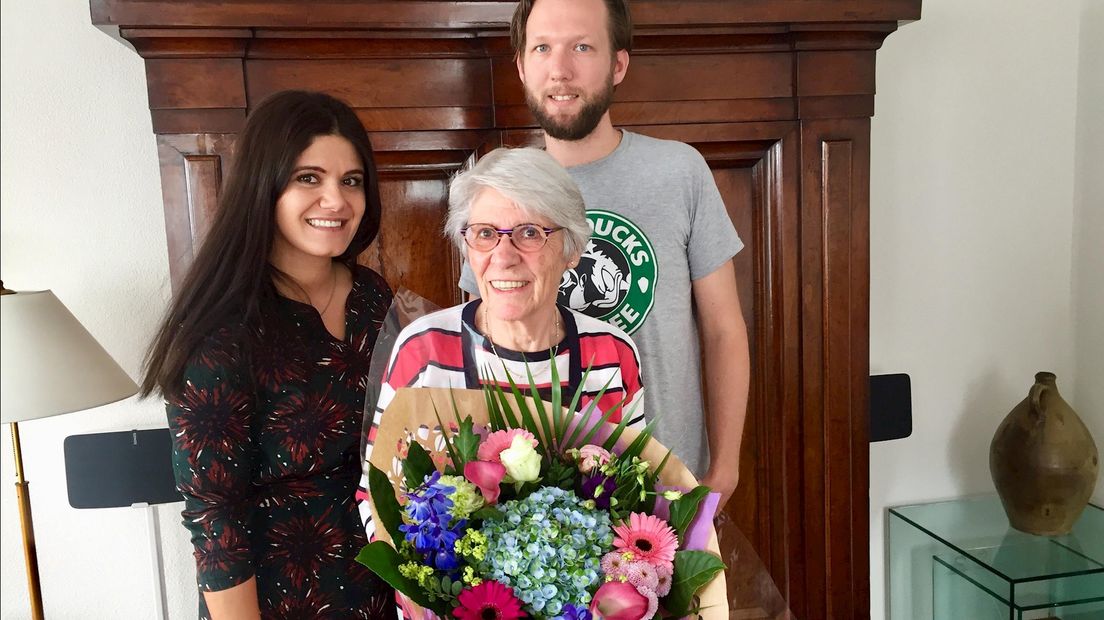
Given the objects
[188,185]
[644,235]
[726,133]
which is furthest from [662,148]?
[188,185]

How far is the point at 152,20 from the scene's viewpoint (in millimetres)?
1649

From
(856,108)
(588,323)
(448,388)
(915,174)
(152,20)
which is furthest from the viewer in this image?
(915,174)

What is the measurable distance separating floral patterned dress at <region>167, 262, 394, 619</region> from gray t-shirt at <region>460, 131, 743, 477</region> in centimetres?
38

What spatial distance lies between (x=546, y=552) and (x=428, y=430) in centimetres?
25

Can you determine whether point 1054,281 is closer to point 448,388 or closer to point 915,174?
point 915,174

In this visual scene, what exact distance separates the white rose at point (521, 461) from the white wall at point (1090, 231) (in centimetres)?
228

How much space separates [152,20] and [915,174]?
2.03m

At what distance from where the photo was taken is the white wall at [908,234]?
1.95 metres

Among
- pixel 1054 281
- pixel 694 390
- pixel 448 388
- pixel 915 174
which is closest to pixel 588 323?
pixel 448 388

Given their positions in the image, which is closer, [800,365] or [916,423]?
[800,365]

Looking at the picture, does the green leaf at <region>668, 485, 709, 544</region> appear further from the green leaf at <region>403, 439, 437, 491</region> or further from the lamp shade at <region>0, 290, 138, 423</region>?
the lamp shade at <region>0, 290, 138, 423</region>

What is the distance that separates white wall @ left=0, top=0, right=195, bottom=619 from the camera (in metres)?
1.92

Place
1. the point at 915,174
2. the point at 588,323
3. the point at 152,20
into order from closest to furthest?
the point at 588,323
the point at 152,20
the point at 915,174

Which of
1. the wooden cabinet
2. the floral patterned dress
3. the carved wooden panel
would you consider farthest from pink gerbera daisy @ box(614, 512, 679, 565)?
the carved wooden panel
